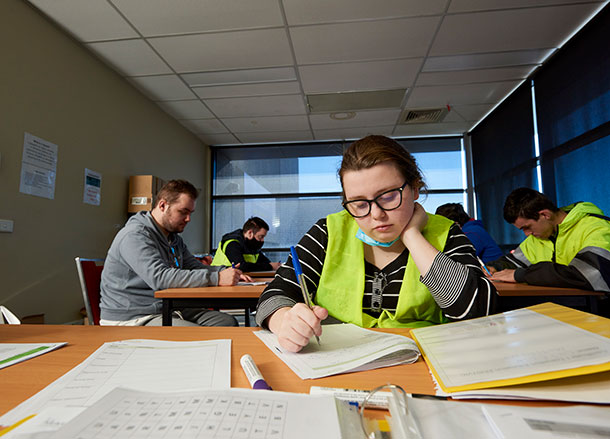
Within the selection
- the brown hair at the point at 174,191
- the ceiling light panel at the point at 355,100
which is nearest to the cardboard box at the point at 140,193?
the brown hair at the point at 174,191

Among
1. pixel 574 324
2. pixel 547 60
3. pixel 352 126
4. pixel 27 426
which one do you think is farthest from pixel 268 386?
pixel 352 126

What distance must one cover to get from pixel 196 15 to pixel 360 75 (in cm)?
177

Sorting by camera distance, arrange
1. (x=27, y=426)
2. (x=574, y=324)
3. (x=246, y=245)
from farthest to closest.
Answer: (x=246, y=245)
(x=574, y=324)
(x=27, y=426)

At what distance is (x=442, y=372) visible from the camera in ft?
1.70

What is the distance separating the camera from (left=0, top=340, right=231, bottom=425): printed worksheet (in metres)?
0.47

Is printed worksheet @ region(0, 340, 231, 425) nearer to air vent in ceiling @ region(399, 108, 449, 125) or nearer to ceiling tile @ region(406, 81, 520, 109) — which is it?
ceiling tile @ region(406, 81, 520, 109)

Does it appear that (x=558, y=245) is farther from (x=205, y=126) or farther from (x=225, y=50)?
(x=205, y=126)

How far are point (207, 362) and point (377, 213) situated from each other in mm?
572

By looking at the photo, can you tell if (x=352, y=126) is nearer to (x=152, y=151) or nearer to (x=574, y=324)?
(x=152, y=151)

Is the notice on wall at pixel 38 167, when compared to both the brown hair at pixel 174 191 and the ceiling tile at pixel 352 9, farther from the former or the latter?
the ceiling tile at pixel 352 9

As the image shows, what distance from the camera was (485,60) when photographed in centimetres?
349

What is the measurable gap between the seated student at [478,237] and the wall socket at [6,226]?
3414 mm

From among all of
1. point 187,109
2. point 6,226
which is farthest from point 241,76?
point 6,226

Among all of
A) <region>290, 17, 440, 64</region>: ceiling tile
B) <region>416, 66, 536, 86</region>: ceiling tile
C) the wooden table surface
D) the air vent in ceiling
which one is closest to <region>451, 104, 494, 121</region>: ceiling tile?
the air vent in ceiling
